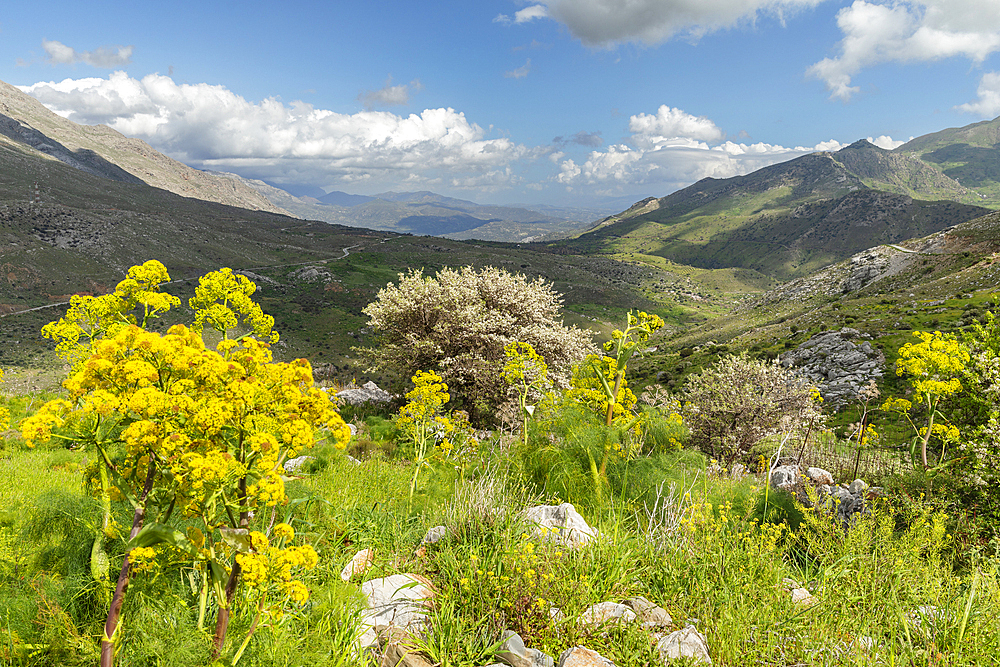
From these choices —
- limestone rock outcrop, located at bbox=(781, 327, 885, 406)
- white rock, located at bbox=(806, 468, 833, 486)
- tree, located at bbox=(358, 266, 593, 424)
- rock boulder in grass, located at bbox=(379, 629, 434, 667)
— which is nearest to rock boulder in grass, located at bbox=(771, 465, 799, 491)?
white rock, located at bbox=(806, 468, 833, 486)

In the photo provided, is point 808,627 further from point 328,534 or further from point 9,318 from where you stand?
point 9,318

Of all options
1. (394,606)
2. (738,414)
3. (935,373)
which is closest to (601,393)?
(394,606)

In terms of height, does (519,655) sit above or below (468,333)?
below

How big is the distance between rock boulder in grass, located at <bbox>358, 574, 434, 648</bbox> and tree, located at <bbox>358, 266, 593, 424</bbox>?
10.7 meters

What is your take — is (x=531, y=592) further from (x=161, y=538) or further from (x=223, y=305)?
(x=223, y=305)

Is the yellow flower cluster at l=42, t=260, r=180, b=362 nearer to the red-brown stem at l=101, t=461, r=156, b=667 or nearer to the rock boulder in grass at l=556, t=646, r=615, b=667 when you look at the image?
the red-brown stem at l=101, t=461, r=156, b=667

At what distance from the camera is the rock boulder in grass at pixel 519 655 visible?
3.53 meters

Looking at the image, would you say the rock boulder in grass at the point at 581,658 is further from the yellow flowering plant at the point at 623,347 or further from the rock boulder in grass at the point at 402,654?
the yellow flowering plant at the point at 623,347

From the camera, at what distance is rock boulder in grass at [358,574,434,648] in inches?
146

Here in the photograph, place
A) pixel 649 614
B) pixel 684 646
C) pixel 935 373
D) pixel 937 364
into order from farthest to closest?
1. pixel 935 373
2. pixel 937 364
3. pixel 649 614
4. pixel 684 646

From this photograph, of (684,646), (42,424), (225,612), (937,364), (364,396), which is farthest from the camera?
(364,396)

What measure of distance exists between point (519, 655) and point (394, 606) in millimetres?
1149

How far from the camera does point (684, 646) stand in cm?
366

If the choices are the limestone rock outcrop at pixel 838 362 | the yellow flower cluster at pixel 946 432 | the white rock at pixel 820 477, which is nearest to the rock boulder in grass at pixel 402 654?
the yellow flower cluster at pixel 946 432
